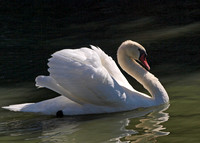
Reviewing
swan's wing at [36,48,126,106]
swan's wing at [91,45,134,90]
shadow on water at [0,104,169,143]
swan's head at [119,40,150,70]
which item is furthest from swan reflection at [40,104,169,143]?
swan's head at [119,40,150,70]

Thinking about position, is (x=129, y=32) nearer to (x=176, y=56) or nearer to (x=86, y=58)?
(x=176, y=56)

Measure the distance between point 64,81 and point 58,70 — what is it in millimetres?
189

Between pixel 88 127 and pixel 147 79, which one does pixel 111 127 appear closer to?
pixel 88 127

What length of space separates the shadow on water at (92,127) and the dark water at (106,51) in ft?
0.04

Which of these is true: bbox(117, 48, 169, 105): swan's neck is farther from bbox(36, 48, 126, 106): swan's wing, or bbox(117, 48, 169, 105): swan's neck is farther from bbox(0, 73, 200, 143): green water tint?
bbox(36, 48, 126, 106): swan's wing

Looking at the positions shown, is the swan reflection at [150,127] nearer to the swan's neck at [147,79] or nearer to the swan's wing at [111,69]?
the swan's neck at [147,79]

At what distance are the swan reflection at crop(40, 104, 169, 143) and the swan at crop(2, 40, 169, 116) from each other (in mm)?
154

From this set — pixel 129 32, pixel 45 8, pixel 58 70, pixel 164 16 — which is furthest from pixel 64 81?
pixel 45 8

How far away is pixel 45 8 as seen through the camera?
74.0 feet

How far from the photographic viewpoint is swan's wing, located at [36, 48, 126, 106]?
8.95 m

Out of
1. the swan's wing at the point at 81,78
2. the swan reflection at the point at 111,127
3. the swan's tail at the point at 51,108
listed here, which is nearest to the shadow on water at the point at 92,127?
the swan reflection at the point at 111,127

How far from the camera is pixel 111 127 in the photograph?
8.36 metres

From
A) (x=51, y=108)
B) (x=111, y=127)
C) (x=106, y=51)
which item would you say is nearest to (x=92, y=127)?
(x=111, y=127)

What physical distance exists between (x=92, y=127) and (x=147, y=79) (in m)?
1.96
